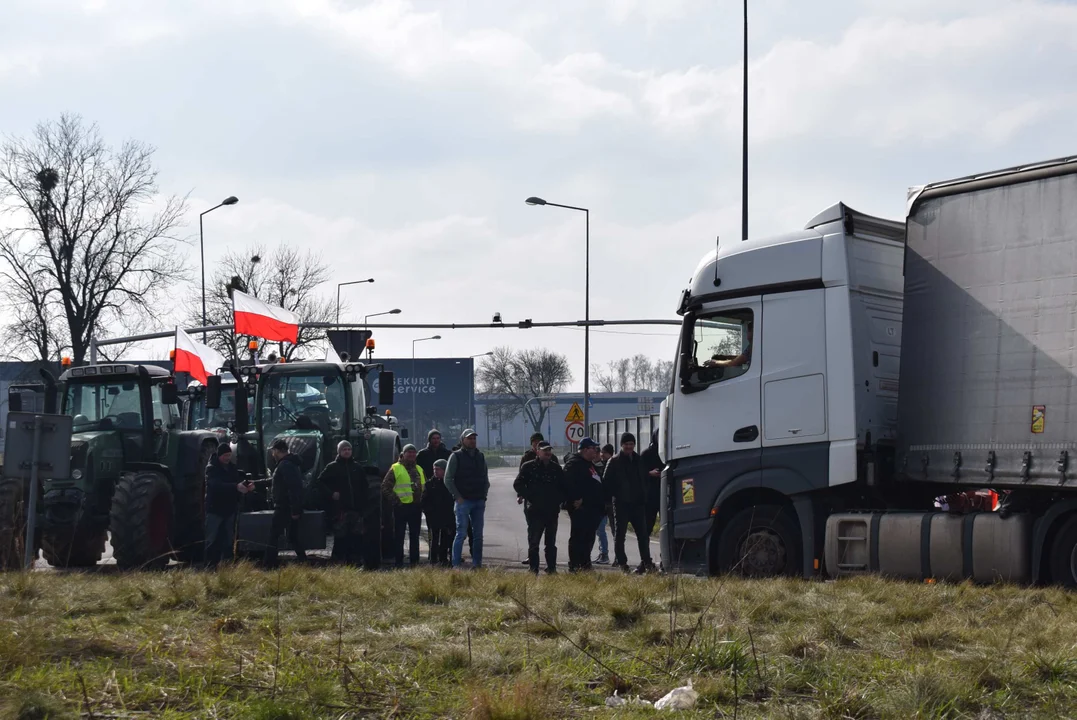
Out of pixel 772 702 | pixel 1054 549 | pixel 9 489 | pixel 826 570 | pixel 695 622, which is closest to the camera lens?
pixel 772 702

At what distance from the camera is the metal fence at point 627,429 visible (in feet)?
95.5

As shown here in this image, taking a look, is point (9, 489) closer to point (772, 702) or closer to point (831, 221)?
point (831, 221)

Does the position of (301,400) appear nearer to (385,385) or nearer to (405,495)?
(385,385)

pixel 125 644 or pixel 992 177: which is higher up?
pixel 992 177

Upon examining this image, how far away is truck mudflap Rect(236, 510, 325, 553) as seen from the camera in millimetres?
15789

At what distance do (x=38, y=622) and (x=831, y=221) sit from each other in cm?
818

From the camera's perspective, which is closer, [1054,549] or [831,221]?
[1054,549]

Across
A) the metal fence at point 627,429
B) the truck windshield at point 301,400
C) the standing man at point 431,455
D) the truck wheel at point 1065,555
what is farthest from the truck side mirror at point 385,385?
the truck wheel at point 1065,555

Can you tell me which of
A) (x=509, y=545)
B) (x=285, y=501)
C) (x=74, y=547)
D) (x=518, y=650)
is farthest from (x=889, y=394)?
(x=509, y=545)

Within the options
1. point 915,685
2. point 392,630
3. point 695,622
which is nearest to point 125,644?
point 392,630

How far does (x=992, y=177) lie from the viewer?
1138cm

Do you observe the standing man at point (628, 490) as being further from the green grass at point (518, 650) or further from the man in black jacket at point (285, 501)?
the green grass at point (518, 650)

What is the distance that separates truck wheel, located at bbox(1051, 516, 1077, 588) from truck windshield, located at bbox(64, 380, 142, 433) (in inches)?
456

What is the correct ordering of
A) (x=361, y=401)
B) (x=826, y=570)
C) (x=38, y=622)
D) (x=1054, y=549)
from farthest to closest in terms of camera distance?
(x=361, y=401) < (x=826, y=570) < (x=1054, y=549) < (x=38, y=622)
